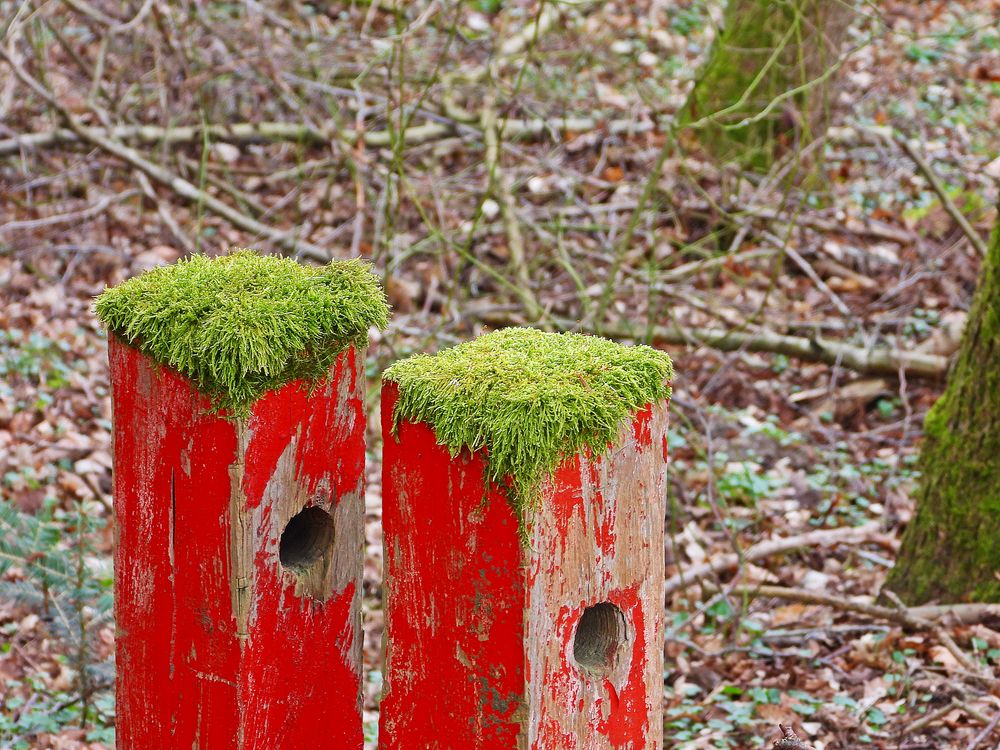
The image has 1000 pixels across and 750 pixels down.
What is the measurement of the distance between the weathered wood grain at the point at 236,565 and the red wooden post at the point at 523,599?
6.7 inches

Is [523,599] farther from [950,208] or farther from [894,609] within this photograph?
[950,208]

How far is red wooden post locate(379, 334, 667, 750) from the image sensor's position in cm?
218

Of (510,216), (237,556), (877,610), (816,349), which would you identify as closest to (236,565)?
(237,556)

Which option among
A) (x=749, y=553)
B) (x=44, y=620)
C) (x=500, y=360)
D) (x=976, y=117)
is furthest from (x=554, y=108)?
(x=500, y=360)

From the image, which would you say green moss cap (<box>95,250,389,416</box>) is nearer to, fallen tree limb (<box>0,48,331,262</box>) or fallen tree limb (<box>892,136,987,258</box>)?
fallen tree limb (<box>0,48,331,262</box>)

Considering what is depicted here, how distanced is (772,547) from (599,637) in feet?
8.80

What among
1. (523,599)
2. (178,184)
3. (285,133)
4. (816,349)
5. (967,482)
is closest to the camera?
(523,599)

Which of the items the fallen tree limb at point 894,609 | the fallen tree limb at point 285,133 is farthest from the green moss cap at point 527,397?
the fallen tree limb at point 285,133

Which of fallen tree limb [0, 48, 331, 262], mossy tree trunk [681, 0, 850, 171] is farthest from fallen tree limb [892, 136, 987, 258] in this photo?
fallen tree limb [0, 48, 331, 262]

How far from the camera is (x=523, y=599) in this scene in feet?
7.06

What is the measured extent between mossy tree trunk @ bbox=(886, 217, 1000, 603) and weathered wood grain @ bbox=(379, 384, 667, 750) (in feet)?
7.10

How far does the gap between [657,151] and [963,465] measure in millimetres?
4470

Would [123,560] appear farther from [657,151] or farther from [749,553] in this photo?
[657,151]

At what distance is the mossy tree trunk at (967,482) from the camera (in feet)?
13.4
